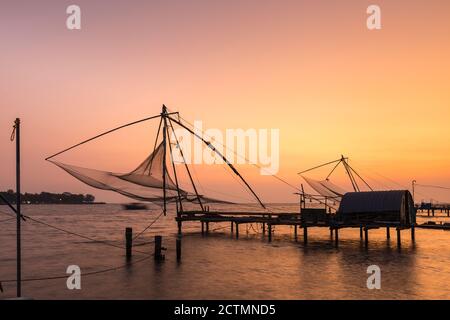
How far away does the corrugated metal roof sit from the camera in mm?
34125

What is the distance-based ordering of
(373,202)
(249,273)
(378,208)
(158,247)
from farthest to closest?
(373,202), (378,208), (158,247), (249,273)

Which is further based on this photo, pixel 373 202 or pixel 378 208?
pixel 373 202

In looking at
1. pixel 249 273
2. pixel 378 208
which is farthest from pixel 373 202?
pixel 249 273

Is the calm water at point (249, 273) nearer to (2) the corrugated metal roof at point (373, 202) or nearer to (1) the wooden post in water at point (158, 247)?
(1) the wooden post in water at point (158, 247)

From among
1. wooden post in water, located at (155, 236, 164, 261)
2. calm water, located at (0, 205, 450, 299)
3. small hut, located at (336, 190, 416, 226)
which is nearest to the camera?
calm water, located at (0, 205, 450, 299)

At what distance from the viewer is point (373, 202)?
1383 inches

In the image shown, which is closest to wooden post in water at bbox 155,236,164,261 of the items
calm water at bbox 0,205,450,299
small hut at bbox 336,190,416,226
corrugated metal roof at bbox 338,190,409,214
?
calm water at bbox 0,205,450,299

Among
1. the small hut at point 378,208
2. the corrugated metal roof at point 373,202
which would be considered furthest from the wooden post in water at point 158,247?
the corrugated metal roof at point 373,202

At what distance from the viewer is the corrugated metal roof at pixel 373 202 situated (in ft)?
112

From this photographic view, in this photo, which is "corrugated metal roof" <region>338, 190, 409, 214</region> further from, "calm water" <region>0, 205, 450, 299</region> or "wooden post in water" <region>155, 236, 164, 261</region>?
"wooden post in water" <region>155, 236, 164, 261</region>

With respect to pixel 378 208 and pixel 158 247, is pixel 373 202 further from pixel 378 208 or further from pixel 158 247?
pixel 158 247

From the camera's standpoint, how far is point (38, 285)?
20734mm

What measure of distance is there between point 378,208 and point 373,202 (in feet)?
2.33
